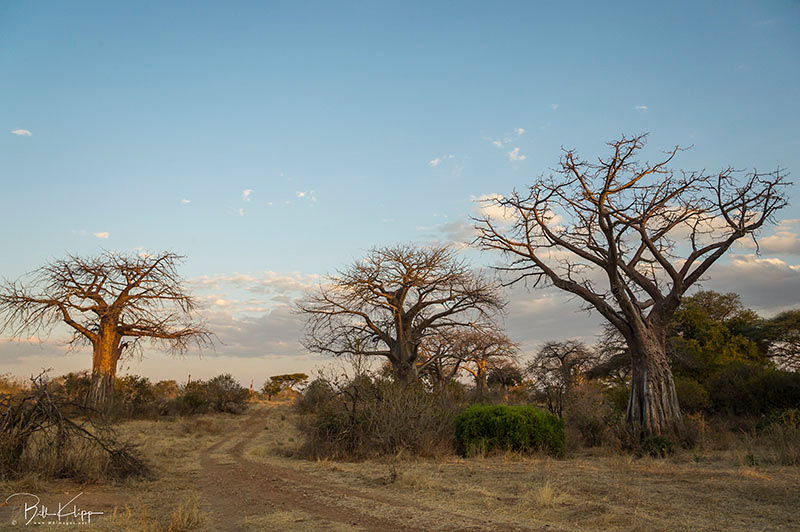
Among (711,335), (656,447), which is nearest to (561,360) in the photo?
(711,335)

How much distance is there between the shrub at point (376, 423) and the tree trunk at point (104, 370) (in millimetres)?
13368

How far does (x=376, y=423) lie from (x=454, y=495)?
536 centimetres

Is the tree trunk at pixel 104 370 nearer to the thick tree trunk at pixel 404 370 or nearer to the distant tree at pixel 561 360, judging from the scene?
the thick tree trunk at pixel 404 370

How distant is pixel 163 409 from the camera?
28500 millimetres

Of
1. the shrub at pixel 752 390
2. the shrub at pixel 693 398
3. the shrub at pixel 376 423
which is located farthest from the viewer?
the shrub at pixel 693 398

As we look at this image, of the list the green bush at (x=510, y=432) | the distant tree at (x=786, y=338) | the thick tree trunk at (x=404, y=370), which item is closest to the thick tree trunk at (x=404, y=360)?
the thick tree trunk at (x=404, y=370)

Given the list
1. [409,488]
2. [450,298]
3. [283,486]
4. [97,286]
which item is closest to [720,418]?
[450,298]

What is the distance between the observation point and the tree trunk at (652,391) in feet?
48.0

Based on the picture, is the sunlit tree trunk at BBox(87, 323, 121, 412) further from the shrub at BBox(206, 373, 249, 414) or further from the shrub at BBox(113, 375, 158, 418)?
the shrub at BBox(206, 373, 249, 414)

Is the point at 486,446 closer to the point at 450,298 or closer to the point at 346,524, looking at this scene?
the point at 346,524

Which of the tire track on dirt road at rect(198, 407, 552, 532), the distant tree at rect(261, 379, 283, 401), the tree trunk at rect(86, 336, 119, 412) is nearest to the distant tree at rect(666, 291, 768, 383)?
the tire track on dirt road at rect(198, 407, 552, 532)

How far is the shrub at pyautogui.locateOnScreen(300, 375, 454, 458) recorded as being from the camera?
43.5ft

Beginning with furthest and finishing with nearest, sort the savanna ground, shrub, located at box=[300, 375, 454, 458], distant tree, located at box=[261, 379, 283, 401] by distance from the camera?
distant tree, located at box=[261, 379, 283, 401]
shrub, located at box=[300, 375, 454, 458]
the savanna ground

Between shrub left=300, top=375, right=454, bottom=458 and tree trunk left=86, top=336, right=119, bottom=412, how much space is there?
43.9ft
